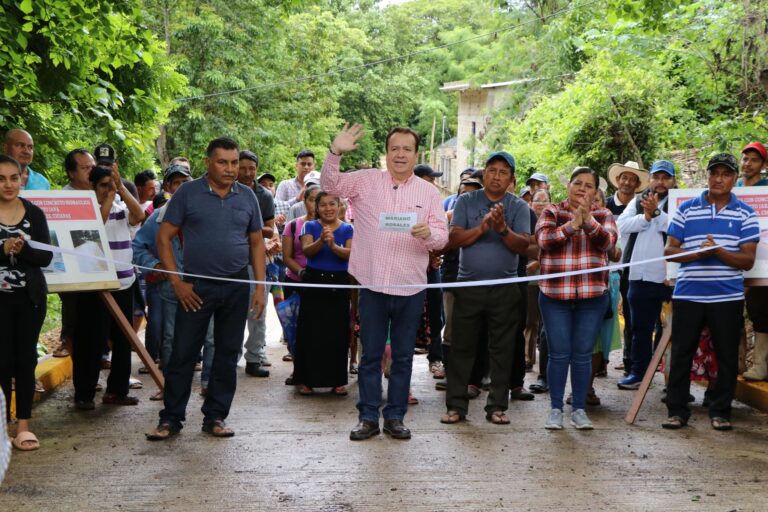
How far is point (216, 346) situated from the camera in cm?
718

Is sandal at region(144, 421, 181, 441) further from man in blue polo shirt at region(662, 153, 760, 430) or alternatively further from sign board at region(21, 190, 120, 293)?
man in blue polo shirt at region(662, 153, 760, 430)

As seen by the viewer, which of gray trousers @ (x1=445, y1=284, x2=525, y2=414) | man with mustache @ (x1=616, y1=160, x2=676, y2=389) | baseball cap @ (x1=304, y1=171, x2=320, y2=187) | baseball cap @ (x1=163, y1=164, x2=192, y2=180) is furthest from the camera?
baseball cap @ (x1=304, y1=171, x2=320, y2=187)

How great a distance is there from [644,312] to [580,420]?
2.04 metres

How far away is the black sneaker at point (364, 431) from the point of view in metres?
7.04

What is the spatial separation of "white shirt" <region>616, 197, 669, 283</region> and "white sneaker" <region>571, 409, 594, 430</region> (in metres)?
1.97

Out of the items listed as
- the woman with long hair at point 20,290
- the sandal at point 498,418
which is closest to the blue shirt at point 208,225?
the woman with long hair at point 20,290

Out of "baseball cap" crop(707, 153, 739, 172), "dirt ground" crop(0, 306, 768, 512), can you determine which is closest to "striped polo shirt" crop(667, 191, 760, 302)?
"baseball cap" crop(707, 153, 739, 172)

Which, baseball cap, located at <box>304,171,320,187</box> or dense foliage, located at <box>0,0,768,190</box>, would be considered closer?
dense foliage, located at <box>0,0,768,190</box>

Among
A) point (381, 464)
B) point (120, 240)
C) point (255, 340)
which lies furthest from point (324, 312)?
point (381, 464)

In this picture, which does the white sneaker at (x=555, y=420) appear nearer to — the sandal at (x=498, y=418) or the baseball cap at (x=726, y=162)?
the sandal at (x=498, y=418)

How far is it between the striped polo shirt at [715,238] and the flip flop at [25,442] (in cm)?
496

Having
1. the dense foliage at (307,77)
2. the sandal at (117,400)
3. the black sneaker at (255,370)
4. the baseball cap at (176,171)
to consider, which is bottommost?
the black sneaker at (255,370)

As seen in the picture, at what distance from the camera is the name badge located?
698 cm

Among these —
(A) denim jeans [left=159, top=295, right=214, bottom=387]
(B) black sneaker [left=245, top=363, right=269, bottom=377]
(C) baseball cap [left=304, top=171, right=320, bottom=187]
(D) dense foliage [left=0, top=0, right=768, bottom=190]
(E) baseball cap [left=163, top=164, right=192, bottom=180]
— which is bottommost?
(B) black sneaker [left=245, top=363, right=269, bottom=377]
